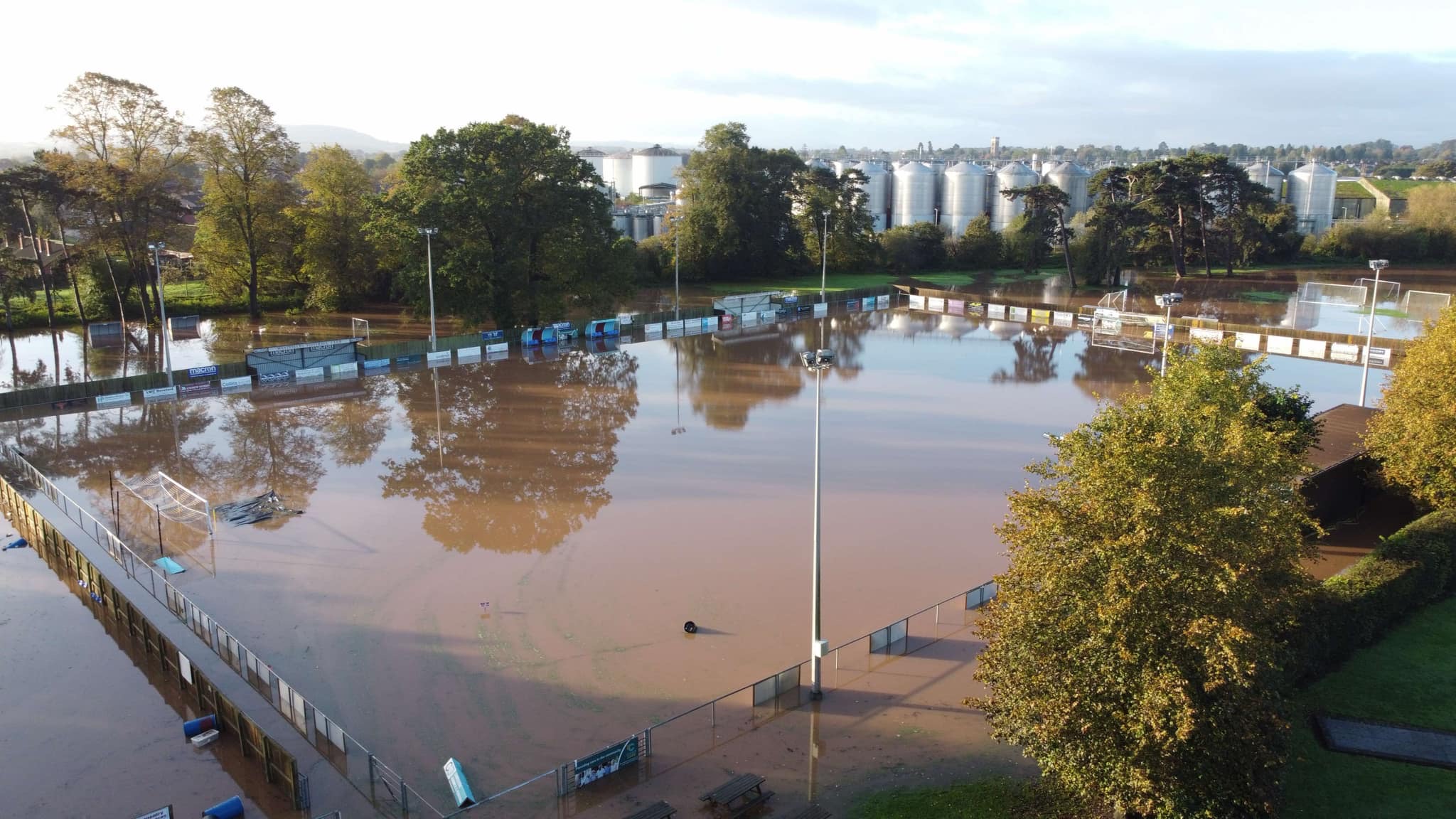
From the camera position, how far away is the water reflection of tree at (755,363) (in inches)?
1503

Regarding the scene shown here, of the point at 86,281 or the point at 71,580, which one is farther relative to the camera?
the point at 86,281

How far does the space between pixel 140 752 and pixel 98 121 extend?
44.1 meters

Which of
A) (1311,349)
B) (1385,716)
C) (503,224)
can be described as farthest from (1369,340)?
(503,224)

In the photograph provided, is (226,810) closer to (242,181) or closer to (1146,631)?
(1146,631)

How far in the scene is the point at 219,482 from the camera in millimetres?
28000

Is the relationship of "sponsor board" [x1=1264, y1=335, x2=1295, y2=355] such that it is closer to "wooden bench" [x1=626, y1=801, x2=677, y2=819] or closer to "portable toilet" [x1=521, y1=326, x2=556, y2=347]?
"portable toilet" [x1=521, y1=326, x2=556, y2=347]

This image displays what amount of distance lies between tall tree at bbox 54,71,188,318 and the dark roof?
4845 centimetres

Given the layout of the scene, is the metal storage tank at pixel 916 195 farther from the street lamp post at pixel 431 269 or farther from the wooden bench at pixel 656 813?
the wooden bench at pixel 656 813

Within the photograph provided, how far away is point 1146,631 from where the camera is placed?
39.5 feet

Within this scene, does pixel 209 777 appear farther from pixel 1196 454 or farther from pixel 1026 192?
pixel 1026 192

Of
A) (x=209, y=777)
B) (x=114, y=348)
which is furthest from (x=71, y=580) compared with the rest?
(x=114, y=348)

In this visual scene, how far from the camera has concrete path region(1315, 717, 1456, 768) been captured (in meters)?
15.0

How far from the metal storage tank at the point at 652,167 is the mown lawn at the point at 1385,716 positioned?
126607 mm

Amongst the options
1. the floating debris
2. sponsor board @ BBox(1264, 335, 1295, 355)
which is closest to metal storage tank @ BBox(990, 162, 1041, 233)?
sponsor board @ BBox(1264, 335, 1295, 355)
